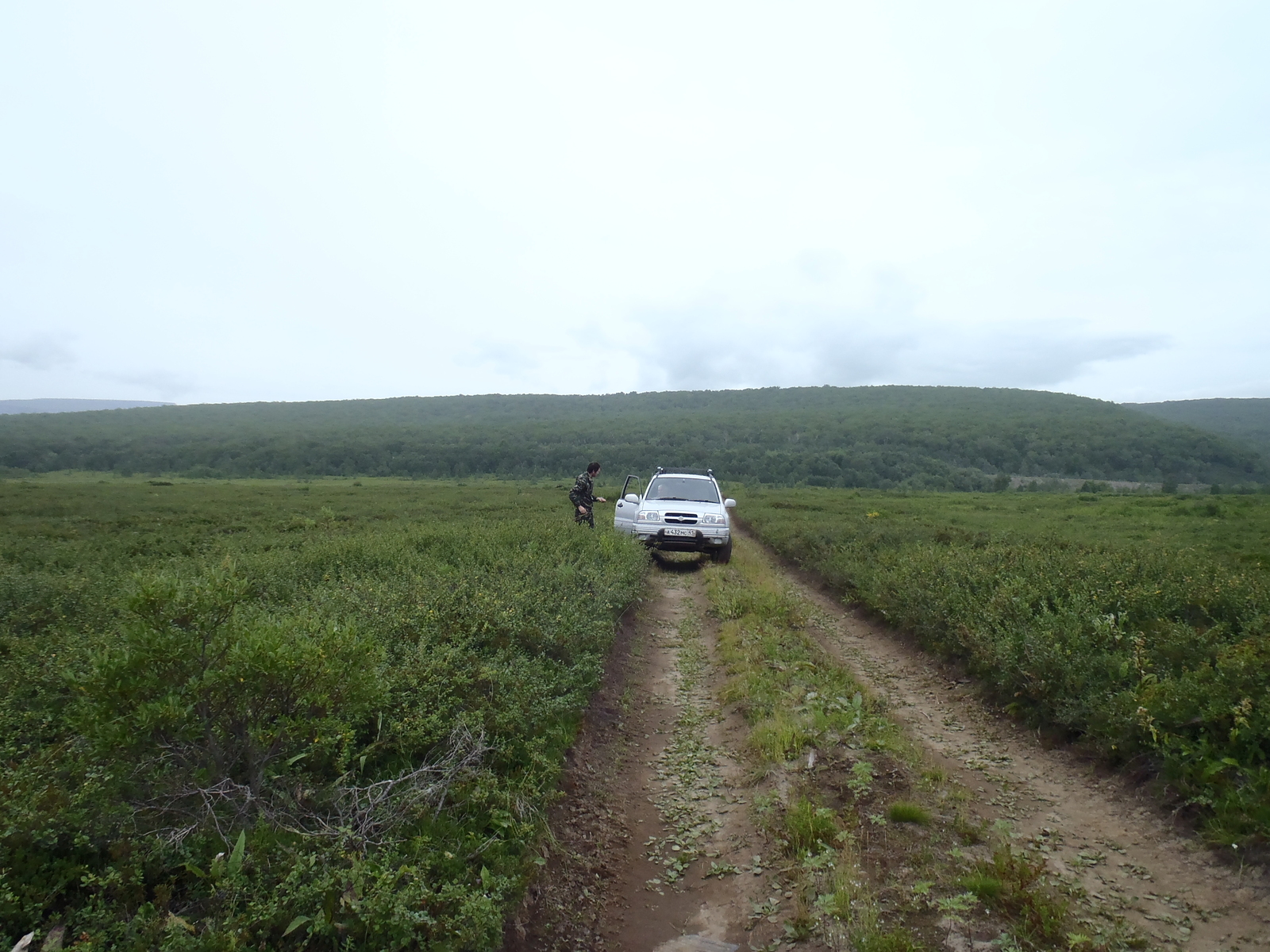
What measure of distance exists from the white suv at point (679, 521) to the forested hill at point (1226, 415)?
381 feet

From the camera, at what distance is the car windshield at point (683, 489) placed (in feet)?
52.2

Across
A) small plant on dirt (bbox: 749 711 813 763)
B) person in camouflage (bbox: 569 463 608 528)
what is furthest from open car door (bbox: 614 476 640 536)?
small plant on dirt (bbox: 749 711 813 763)

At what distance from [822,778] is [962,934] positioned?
169cm

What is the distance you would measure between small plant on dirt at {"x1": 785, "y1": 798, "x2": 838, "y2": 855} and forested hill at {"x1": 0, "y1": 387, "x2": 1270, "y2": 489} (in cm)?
6174

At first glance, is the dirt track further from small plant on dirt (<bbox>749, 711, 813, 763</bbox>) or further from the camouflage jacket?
the camouflage jacket

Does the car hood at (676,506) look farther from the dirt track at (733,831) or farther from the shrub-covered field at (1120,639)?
the dirt track at (733,831)

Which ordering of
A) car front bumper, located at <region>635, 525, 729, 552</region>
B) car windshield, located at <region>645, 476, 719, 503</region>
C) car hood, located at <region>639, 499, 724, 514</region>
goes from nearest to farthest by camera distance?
car front bumper, located at <region>635, 525, 729, 552</region>, car hood, located at <region>639, 499, 724, 514</region>, car windshield, located at <region>645, 476, 719, 503</region>

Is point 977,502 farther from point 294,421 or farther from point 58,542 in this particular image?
point 294,421

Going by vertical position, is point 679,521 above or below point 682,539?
above

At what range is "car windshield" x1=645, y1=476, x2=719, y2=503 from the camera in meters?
15.9

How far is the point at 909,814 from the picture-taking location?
4.48 metres

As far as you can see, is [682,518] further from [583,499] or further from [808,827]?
[808,827]

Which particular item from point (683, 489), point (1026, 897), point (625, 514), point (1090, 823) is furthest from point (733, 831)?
point (683, 489)

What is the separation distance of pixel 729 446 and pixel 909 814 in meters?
81.5
